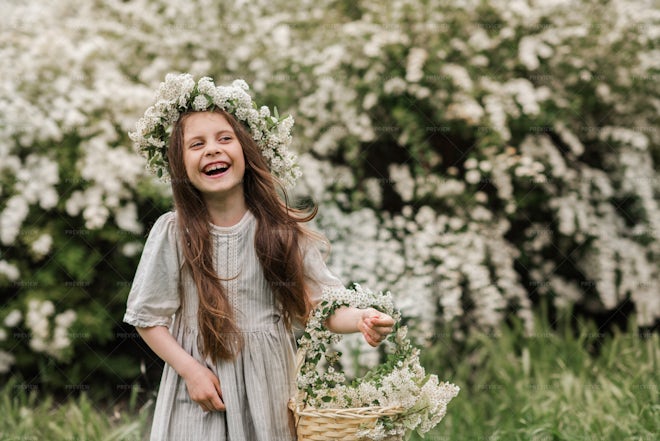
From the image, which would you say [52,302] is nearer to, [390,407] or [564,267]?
[390,407]

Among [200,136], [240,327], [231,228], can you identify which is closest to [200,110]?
[200,136]

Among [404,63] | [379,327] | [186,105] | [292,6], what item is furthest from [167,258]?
[292,6]

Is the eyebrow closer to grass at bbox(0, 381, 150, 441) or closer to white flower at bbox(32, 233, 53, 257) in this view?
grass at bbox(0, 381, 150, 441)

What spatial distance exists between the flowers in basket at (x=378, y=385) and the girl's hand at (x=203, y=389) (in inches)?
8.8

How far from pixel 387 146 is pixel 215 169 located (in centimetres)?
225

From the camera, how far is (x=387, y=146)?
4273mm

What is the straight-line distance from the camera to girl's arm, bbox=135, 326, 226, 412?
1.99 m

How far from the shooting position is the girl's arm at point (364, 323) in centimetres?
188

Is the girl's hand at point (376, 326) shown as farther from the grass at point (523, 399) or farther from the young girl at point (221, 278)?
the grass at point (523, 399)

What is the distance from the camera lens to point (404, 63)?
13.3ft

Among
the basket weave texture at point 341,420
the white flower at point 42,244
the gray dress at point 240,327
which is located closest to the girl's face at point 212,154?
the gray dress at point 240,327

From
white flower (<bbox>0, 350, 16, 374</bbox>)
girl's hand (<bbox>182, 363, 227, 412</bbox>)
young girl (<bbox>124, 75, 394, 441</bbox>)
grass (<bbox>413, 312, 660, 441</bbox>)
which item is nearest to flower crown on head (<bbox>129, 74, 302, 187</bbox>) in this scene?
young girl (<bbox>124, 75, 394, 441</bbox>)

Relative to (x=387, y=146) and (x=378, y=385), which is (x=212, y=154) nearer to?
(x=378, y=385)

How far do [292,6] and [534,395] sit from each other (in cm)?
256
